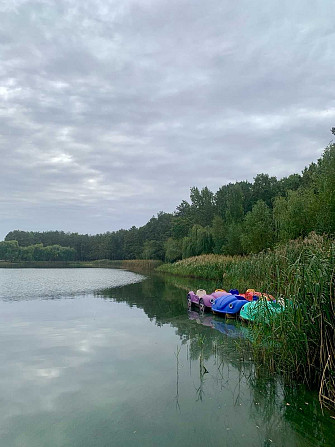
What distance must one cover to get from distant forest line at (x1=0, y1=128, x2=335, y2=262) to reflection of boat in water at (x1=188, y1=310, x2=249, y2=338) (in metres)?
5.50

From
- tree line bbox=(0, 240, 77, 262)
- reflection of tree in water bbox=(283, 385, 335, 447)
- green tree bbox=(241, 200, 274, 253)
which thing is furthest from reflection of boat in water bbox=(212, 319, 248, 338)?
tree line bbox=(0, 240, 77, 262)

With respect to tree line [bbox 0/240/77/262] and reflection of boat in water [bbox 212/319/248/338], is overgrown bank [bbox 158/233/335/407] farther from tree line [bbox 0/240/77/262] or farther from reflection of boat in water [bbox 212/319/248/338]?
tree line [bbox 0/240/77/262]

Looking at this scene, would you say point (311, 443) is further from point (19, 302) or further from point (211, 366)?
point (19, 302)

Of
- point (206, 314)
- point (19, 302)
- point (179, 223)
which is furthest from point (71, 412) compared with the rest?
point (179, 223)

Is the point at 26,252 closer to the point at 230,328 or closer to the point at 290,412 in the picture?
the point at 230,328

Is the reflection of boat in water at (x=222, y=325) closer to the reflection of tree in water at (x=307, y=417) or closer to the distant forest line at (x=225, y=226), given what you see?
the reflection of tree in water at (x=307, y=417)

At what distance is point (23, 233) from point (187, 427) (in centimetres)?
10951

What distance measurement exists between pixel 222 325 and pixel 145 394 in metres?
5.52

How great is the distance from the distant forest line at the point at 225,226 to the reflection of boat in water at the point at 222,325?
5.50m

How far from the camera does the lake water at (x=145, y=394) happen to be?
3.97 meters

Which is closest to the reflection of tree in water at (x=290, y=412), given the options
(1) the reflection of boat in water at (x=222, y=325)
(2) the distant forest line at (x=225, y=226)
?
(1) the reflection of boat in water at (x=222, y=325)

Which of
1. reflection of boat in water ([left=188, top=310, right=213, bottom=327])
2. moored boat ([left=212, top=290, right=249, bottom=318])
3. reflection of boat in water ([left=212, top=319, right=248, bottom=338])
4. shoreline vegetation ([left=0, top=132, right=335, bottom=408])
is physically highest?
shoreline vegetation ([left=0, top=132, right=335, bottom=408])

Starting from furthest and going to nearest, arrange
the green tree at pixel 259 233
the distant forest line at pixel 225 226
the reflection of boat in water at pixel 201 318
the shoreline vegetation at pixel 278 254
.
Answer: the green tree at pixel 259 233 → the distant forest line at pixel 225 226 → the reflection of boat in water at pixel 201 318 → the shoreline vegetation at pixel 278 254

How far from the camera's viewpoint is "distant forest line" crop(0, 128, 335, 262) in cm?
1967
